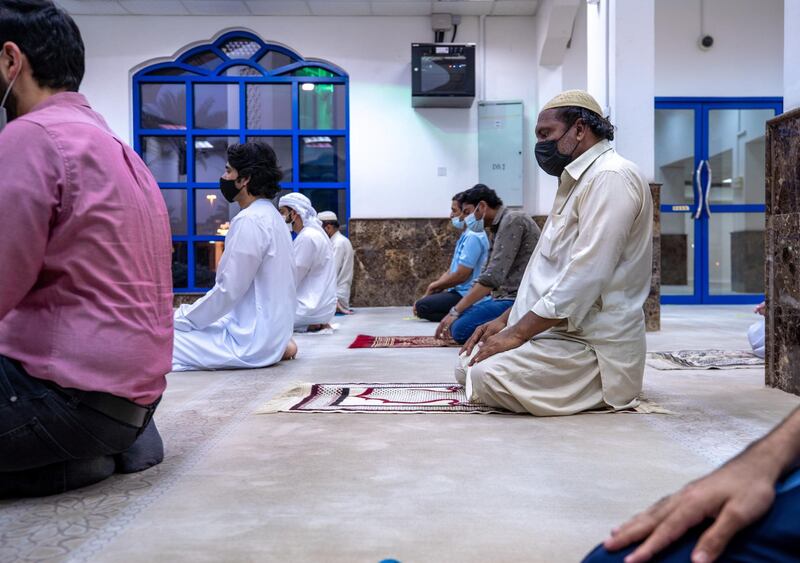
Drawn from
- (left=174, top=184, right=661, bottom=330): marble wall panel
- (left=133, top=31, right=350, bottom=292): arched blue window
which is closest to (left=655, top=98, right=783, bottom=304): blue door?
(left=174, top=184, right=661, bottom=330): marble wall panel

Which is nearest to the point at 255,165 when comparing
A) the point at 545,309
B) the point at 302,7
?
the point at 545,309

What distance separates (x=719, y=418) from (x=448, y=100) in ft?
22.2

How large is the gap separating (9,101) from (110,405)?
2.48ft

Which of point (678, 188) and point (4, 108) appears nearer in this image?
point (4, 108)

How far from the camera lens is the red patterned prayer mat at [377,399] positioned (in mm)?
2666

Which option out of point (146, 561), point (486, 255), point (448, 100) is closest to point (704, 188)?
point (448, 100)

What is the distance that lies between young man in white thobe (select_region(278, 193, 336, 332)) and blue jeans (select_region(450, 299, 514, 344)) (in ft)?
5.37

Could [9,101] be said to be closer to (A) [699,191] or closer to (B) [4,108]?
(B) [4,108]

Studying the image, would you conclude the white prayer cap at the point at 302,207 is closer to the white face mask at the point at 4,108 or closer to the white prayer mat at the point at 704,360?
the white prayer mat at the point at 704,360

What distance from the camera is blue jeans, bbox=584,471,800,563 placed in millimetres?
707

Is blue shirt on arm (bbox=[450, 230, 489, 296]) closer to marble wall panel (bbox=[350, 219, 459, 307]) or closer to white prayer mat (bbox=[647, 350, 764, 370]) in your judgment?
white prayer mat (bbox=[647, 350, 764, 370])

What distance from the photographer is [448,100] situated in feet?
28.5

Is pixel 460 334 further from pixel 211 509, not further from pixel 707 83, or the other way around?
pixel 707 83

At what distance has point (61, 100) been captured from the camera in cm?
167
